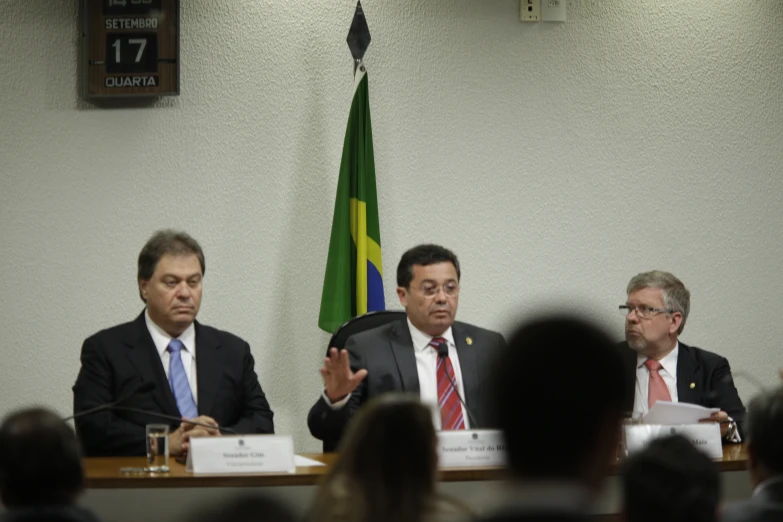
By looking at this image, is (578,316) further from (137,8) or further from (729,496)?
(137,8)

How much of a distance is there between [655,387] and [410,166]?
5.56 feet

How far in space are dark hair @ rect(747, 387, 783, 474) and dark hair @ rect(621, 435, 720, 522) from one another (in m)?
0.43

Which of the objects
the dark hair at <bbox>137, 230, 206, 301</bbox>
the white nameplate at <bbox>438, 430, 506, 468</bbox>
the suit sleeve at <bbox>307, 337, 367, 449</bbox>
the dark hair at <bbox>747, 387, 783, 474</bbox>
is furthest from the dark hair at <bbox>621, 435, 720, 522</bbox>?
the dark hair at <bbox>137, 230, 206, 301</bbox>

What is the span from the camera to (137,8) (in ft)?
18.0

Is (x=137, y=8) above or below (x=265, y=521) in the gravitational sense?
above

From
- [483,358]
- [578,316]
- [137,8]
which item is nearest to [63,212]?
[137,8]

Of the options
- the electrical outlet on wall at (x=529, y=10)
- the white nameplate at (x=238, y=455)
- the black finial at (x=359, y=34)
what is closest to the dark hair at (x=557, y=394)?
the white nameplate at (x=238, y=455)

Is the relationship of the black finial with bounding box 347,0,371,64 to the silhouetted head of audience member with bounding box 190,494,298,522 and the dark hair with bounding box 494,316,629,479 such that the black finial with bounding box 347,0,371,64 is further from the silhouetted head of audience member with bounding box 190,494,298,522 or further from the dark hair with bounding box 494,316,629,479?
the silhouetted head of audience member with bounding box 190,494,298,522

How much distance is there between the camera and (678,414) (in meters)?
3.99

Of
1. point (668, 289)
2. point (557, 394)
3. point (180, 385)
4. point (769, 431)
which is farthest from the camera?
point (668, 289)

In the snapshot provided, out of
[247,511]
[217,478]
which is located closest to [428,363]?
[217,478]

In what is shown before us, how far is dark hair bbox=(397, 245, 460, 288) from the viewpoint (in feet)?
15.5

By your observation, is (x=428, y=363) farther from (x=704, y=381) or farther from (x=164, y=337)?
(x=704, y=381)

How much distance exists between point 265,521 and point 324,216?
4.39 metres
